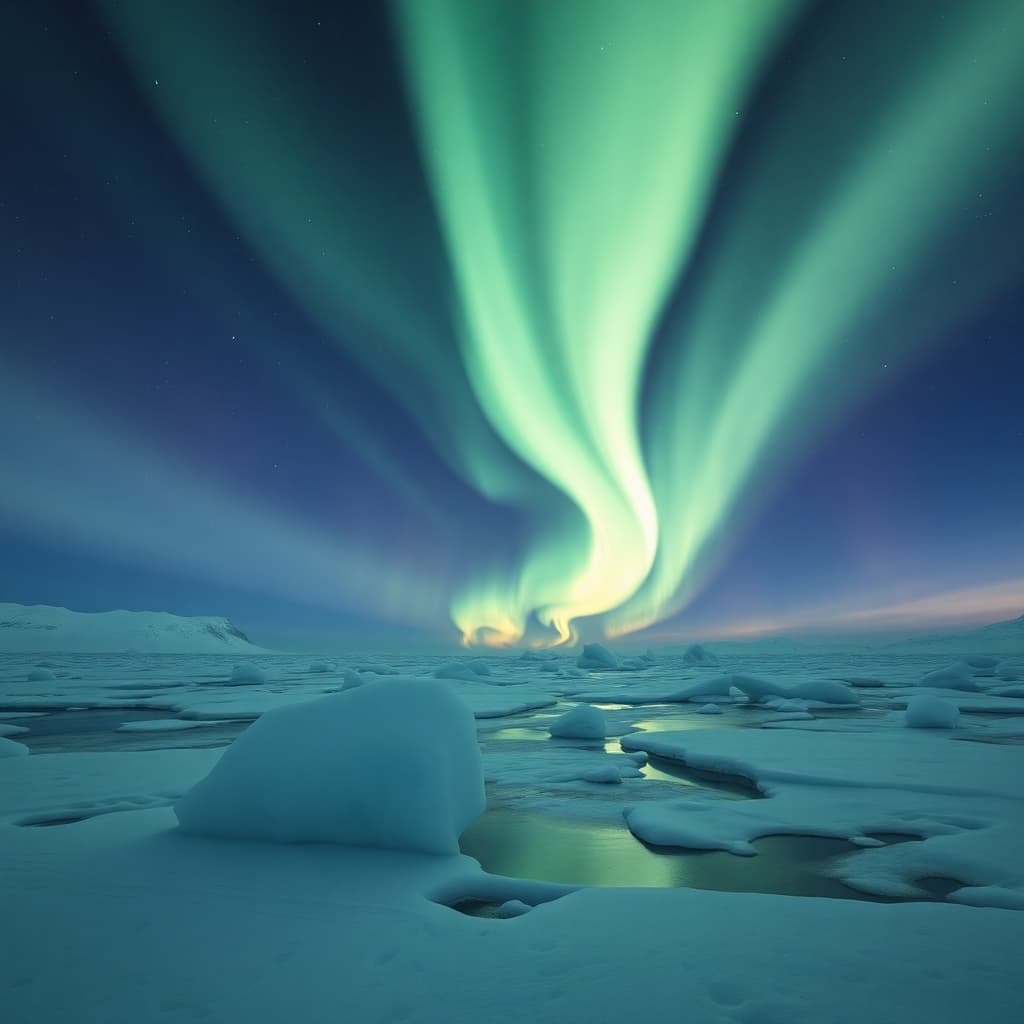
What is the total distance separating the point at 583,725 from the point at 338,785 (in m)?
5.89

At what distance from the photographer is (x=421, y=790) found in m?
4.01

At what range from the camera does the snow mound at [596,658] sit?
38.2 metres

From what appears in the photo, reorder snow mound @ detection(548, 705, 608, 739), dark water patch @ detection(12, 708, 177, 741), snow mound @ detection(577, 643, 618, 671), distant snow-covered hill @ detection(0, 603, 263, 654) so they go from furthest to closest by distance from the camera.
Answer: distant snow-covered hill @ detection(0, 603, 263, 654) → snow mound @ detection(577, 643, 618, 671) → dark water patch @ detection(12, 708, 177, 741) → snow mound @ detection(548, 705, 608, 739)

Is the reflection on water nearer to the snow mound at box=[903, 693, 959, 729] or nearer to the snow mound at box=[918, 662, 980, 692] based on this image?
the snow mound at box=[903, 693, 959, 729]

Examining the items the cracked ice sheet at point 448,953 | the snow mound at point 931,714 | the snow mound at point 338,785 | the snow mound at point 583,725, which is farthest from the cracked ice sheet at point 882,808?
the snow mound at point 338,785

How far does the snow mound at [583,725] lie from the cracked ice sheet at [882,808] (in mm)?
1289

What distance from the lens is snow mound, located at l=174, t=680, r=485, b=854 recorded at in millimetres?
3938

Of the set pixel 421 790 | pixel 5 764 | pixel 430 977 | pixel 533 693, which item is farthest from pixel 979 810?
pixel 533 693

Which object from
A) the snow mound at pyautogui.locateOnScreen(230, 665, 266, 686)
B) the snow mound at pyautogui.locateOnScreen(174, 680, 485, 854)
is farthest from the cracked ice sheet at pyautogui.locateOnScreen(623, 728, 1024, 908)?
the snow mound at pyautogui.locateOnScreen(230, 665, 266, 686)

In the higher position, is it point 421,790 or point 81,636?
point 81,636

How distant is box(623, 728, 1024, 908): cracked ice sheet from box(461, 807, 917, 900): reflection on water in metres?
0.15

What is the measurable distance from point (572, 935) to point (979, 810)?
13.0 ft

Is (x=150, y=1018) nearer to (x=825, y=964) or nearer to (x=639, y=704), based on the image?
(x=825, y=964)

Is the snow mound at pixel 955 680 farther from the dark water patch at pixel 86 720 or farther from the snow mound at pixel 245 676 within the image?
the snow mound at pixel 245 676
